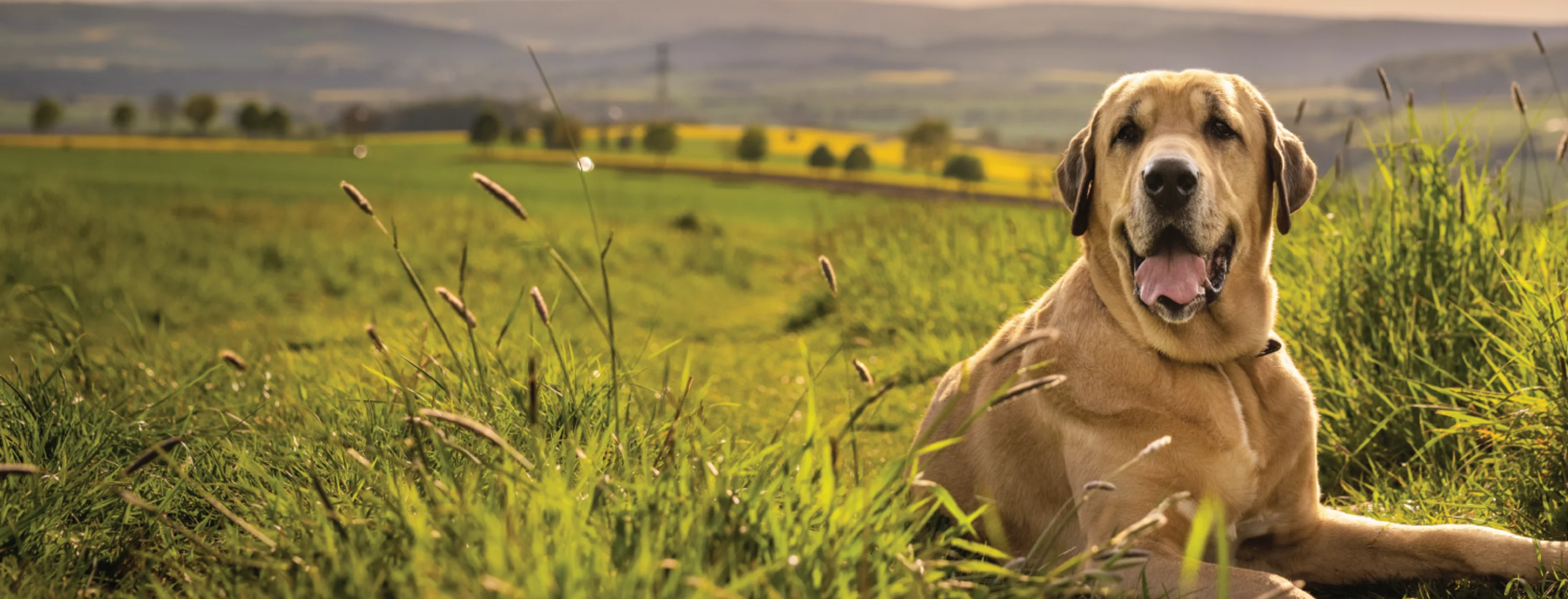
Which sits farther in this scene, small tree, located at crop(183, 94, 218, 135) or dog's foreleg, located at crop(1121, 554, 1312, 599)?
small tree, located at crop(183, 94, 218, 135)

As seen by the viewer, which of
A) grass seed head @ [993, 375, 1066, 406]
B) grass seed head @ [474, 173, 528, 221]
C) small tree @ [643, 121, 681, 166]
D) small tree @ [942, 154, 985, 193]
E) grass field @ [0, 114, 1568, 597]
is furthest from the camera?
small tree @ [643, 121, 681, 166]

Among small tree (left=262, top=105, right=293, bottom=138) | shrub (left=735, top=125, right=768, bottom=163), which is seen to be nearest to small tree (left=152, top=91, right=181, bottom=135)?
small tree (left=262, top=105, right=293, bottom=138)

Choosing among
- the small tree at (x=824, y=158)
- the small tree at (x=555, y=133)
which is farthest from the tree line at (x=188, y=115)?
the small tree at (x=824, y=158)

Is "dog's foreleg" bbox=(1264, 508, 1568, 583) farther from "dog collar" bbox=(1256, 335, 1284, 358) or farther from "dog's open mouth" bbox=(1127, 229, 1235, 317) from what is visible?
"dog's open mouth" bbox=(1127, 229, 1235, 317)

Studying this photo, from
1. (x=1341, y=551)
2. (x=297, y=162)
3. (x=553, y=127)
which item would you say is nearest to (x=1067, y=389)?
(x=1341, y=551)

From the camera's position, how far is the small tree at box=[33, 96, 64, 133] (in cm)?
11619

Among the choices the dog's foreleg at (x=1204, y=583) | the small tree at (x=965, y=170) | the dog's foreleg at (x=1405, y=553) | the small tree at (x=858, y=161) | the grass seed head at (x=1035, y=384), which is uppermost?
the grass seed head at (x=1035, y=384)

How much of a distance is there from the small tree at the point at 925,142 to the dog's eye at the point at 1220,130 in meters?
77.0

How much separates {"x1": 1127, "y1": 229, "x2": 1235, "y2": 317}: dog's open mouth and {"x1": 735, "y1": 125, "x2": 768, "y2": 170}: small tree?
72119 millimetres

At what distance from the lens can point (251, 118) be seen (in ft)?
380

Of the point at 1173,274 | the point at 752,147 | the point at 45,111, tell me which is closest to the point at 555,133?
the point at 752,147

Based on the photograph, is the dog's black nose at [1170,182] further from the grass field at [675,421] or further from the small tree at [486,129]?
the small tree at [486,129]

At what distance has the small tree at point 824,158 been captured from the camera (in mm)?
77062

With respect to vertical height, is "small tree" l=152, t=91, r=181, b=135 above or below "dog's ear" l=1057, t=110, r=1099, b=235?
below
